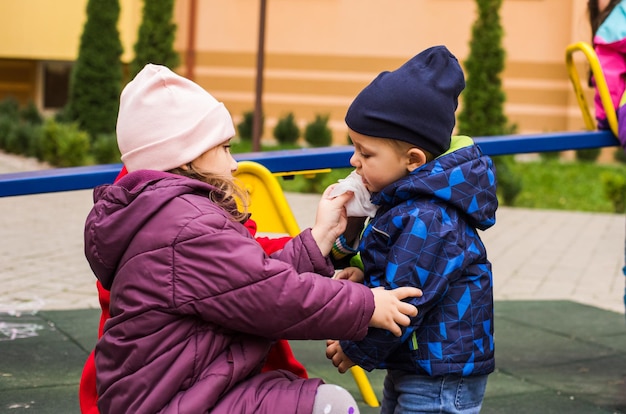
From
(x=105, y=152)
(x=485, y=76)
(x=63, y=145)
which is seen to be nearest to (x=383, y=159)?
(x=105, y=152)

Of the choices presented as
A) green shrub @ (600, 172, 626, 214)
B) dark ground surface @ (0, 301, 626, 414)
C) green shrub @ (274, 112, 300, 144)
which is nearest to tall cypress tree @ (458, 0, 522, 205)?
green shrub @ (600, 172, 626, 214)

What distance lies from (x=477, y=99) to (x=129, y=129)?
39.3 feet

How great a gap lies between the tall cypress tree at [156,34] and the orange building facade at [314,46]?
144cm

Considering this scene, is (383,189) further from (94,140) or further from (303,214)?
(94,140)

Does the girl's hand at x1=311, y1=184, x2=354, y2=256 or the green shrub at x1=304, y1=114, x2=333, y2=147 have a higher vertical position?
the girl's hand at x1=311, y1=184, x2=354, y2=256

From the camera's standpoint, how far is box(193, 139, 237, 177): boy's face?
225cm

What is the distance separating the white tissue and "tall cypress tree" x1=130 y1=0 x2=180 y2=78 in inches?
517

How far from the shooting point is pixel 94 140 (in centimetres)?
1474

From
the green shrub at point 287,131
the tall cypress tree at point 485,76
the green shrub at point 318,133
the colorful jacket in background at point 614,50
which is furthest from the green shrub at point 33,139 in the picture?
the colorful jacket in background at point 614,50

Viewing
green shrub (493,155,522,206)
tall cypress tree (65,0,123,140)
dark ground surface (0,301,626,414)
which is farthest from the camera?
tall cypress tree (65,0,123,140)

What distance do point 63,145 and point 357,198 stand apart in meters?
10.7

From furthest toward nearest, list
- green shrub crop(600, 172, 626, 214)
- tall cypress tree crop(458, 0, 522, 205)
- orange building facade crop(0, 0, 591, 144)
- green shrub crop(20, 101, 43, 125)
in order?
1. orange building facade crop(0, 0, 591, 144)
2. green shrub crop(20, 101, 43, 125)
3. tall cypress tree crop(458, 0, 522, 205)
4. green shrub crop(600, 172, 626, 214)

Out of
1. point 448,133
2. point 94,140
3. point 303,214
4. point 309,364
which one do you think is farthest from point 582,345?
point 94,140

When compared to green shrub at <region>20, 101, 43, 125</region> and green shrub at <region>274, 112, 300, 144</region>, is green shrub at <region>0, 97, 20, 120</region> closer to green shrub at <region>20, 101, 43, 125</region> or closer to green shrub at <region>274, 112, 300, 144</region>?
green shrub at <region>20, 101, 43, 125</region>
